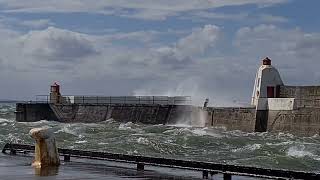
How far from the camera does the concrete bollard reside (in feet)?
49.6

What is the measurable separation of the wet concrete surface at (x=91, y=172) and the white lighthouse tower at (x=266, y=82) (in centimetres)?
2527

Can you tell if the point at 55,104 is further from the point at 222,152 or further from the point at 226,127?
the point at 222,152

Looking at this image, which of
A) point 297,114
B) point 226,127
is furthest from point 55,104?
point 297,114

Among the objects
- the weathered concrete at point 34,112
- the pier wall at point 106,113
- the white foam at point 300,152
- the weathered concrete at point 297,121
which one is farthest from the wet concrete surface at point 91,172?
the weathered concrete at point 34,112

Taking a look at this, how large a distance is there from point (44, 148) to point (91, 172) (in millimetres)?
1736

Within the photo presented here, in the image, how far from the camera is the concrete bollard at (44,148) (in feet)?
49.6

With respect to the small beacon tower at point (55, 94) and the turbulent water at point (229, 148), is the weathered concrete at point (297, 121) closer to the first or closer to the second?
the turbulent water at point (229, 148)

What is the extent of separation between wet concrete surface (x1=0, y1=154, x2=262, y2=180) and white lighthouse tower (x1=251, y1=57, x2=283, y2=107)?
82.9 ft

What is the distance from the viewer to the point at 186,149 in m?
29.4

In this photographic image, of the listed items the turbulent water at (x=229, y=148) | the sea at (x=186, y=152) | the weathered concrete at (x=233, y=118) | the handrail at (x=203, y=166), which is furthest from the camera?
the weathered concrete at (x=233, y=118)

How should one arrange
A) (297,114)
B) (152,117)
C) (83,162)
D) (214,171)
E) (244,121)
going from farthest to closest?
(152,117) < (244,121) < (297,114) < (83,162) < (214,171)

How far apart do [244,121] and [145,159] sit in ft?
83.2

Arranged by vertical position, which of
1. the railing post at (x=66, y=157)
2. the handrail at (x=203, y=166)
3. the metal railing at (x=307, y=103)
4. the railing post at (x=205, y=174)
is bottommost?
the railing post at (x=66, y=157)

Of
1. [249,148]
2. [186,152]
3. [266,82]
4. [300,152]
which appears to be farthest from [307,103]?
[186,152]
